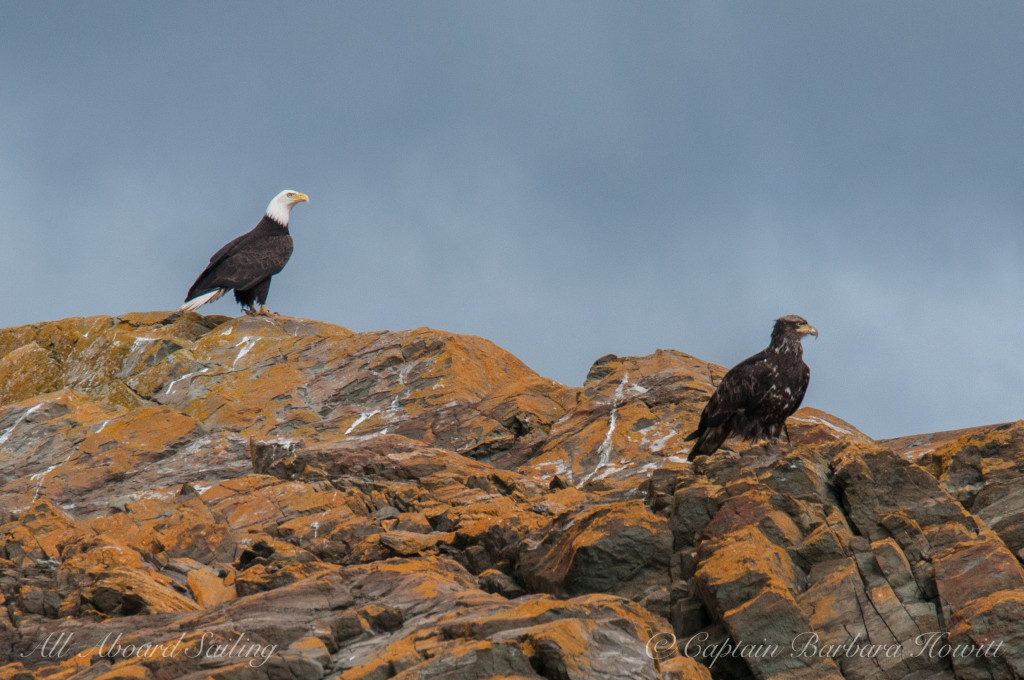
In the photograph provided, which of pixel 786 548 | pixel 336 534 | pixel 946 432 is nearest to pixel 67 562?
pixel 336 534

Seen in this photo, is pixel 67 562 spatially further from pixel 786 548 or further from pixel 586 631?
pixel 786 548

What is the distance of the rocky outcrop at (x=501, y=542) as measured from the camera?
25.4 feet

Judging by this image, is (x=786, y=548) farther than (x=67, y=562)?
No

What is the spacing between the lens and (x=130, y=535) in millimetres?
11734

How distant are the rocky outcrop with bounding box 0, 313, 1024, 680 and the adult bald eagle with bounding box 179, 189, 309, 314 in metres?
3.97

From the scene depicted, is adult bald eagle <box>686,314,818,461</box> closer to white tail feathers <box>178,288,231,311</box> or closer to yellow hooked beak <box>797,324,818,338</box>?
yellow hooked beak <box>797,324,818,338</box>

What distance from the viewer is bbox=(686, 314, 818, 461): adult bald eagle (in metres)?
12.6

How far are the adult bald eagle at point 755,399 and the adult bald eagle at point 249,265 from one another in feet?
33.3

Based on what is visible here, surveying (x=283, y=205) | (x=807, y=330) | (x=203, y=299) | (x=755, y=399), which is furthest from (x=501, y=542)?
(x=283, y=205)

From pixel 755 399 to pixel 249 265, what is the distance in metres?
10.8

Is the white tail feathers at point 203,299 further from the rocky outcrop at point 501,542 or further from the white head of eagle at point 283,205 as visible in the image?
the rocky outcrop at point 501,542

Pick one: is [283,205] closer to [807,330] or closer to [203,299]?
[203,299]

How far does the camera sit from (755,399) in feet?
41.1

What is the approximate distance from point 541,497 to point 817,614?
13.5 feet
